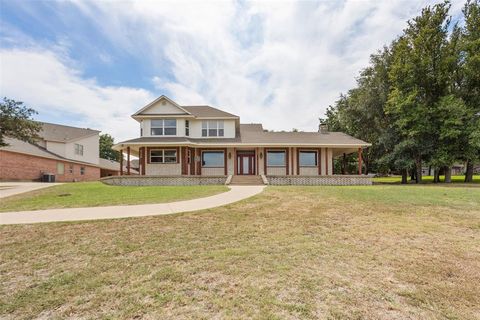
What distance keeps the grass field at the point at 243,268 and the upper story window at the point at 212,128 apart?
53.1ft

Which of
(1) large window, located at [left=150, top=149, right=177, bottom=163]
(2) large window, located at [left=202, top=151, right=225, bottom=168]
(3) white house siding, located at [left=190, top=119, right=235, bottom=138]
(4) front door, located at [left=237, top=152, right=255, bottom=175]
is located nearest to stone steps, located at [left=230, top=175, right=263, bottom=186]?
(4) front door, located at [left=237, top=152, right=255, bottom=175]

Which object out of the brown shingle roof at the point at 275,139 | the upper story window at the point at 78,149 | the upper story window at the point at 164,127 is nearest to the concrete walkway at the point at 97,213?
the brown shingle roof at the point at 275,139

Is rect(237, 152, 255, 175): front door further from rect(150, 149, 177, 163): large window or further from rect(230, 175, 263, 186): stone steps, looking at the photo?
rect(150, 149, 177, 163): large window

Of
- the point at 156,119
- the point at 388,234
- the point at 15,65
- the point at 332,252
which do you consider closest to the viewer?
the point at 332,252

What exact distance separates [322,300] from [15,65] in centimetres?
1746

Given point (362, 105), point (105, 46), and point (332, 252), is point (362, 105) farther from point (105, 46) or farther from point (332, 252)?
point (332, 252)

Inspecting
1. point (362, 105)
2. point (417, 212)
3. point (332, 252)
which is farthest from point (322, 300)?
point (362, 105)

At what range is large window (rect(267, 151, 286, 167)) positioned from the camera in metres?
22.6

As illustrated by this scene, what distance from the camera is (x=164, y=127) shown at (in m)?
22.1

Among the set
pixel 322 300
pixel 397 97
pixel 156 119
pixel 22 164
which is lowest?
pixel 322 300

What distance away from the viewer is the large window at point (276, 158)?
22.6 metres

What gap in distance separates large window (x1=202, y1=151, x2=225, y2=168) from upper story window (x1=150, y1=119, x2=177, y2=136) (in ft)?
10.9

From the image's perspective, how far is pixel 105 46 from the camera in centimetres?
1464

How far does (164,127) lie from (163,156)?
2.56m
